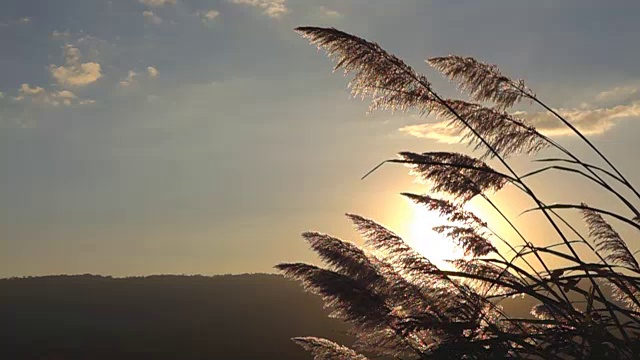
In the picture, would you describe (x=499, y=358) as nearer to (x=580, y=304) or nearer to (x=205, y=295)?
(x=580, y=304)

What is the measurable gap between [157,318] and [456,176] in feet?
243

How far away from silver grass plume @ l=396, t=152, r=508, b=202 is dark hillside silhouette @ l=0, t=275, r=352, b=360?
54.6m

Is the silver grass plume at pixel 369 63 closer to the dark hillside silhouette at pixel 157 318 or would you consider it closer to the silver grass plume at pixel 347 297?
the silver grass plume at pixel 347 297

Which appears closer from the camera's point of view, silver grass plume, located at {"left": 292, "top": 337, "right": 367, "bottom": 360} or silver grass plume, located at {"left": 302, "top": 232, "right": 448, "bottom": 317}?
silver grass plume, located at {"left": 302, "top": 232, "right": 448, "bottom": 317}

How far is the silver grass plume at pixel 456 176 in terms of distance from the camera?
5145mm

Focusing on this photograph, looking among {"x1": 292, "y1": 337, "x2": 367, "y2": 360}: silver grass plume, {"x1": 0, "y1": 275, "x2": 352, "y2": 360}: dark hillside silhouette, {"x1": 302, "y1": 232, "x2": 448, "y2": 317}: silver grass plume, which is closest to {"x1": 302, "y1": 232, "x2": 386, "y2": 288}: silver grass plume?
{"x1": 302, "y1": 232, "x2": 448, "y2": 317}: silver grass plume

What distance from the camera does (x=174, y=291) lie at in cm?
8612

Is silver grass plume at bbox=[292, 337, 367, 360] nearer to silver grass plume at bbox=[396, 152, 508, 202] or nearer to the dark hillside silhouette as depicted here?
silver grass plume at bbox=[396, 152, 508, 202]

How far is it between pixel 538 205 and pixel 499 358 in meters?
1.22

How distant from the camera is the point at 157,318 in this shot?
76.6 metres

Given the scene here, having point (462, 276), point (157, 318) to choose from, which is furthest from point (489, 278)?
point (157, 318)

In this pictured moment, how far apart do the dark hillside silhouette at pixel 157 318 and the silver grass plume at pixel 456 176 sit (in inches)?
2149

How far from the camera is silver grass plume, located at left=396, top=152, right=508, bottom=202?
16.9ft

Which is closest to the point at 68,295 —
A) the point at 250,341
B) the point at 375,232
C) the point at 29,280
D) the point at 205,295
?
the point at 29,280
